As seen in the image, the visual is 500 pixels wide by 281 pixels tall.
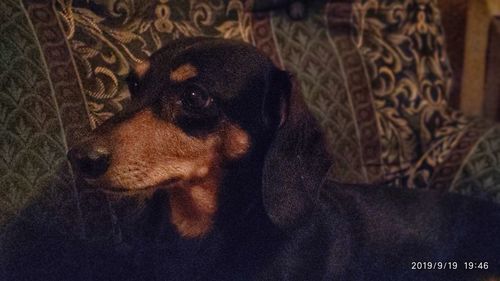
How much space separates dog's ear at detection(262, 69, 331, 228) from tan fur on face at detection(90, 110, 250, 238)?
0.28ft

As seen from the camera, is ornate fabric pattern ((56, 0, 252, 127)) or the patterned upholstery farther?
ornate fabric pattern ((56, 0, 252, 127))

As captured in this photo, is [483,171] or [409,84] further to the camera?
[409,84]

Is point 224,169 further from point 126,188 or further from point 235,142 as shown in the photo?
point 126,188

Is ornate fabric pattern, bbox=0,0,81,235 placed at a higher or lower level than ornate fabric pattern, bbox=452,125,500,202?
higher

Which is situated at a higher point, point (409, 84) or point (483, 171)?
point (409, 84)

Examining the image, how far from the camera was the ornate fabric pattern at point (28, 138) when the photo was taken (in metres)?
1.17

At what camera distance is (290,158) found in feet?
4.00

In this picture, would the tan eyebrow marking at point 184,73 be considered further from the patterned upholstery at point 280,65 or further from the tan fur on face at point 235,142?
the patterned upholstery at point 280,65

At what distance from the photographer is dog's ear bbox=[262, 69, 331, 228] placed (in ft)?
3.92

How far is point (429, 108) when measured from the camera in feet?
6.25

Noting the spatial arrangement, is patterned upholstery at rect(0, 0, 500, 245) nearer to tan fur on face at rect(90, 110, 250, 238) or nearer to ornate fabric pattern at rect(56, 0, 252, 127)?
ornate fabric pattern at rect(56, 0, 252, 127)

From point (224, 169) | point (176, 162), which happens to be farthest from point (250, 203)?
point (176, 162)

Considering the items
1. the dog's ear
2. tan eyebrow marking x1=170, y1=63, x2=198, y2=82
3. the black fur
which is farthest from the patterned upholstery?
the dog's ear

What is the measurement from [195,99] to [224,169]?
0.56 feet
